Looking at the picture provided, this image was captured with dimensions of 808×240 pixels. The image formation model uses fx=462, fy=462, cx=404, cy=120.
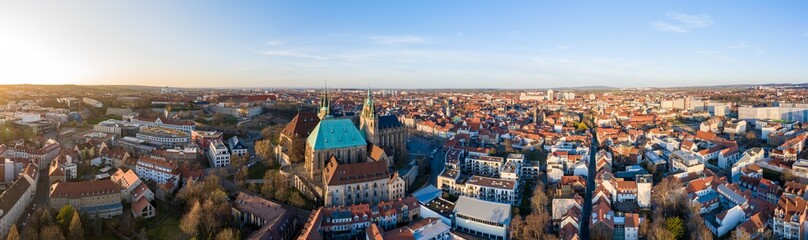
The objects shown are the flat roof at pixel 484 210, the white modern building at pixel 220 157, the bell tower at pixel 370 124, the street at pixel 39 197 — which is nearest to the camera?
the street at pixel 39 197

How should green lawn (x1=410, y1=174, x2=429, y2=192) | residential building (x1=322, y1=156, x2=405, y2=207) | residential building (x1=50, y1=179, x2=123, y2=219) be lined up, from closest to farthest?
1. residential building (x1=50, y1=179, x2=123, y2=219)
2. residential building (x1=322, y1=156, x2=405, y2=207)
3. green lawn (x1=410, y1=174, x2=429, y2=192)

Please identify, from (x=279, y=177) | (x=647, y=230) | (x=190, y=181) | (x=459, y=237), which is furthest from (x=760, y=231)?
(x=190, y=181)

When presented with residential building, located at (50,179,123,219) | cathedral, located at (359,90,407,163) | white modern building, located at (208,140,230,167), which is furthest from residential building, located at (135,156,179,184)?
cathedral, located at (359,90,407,163)

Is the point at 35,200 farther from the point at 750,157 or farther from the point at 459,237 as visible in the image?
the point at 750,157

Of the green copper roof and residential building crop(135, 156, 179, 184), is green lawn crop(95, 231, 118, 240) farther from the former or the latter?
the green copper roof

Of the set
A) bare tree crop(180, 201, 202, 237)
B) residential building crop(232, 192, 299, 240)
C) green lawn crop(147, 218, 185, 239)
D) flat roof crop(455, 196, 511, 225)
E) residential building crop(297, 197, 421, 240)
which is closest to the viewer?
residential building crop(232, 192, 299, 240)

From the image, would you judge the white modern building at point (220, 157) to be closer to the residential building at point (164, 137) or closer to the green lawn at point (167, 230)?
the residential building at point (164, 137)

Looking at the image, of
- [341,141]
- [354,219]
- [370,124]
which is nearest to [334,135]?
[341,141]

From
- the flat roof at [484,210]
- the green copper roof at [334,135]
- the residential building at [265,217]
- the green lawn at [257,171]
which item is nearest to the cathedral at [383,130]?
the green copper roof at [334,135]
